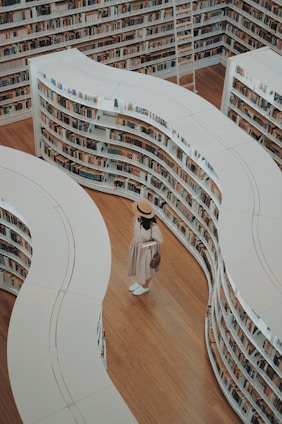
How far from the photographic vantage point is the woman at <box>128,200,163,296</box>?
764cm

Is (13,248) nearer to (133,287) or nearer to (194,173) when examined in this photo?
(133,287)

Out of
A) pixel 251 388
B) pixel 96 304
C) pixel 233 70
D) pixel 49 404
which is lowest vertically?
pixel 251 388

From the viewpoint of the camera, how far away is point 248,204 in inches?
292

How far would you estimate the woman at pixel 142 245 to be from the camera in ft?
25.1

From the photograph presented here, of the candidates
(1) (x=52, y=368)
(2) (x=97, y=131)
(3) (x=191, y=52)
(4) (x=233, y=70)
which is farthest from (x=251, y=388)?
(3) (x=191, y=52)

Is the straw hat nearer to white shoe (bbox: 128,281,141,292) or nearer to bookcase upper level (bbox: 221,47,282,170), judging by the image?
white shoe (bbox: 128,281,141,292)

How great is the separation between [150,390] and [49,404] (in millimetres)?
2127

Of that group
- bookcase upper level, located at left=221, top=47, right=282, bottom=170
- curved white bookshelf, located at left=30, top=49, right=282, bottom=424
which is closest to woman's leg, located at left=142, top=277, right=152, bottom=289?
curved white bookshelf, located at left=30, top=49, right=282, bottom=424

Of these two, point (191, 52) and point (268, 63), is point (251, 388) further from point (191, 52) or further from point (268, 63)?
point (191, 52)

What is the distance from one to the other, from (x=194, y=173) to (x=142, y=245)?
1296mm

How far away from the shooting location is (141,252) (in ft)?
26.0

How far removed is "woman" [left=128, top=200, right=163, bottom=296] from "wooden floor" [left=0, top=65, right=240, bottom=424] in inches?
11.2

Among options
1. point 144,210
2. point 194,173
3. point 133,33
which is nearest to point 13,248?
point 144,210

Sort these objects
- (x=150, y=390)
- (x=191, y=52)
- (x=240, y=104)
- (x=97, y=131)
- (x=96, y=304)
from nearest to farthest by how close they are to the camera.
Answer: (x=96, y=304) < (x=150, y=390) < (x=97, y=131) < (x=240, y=104) < (x=191, y=52)
